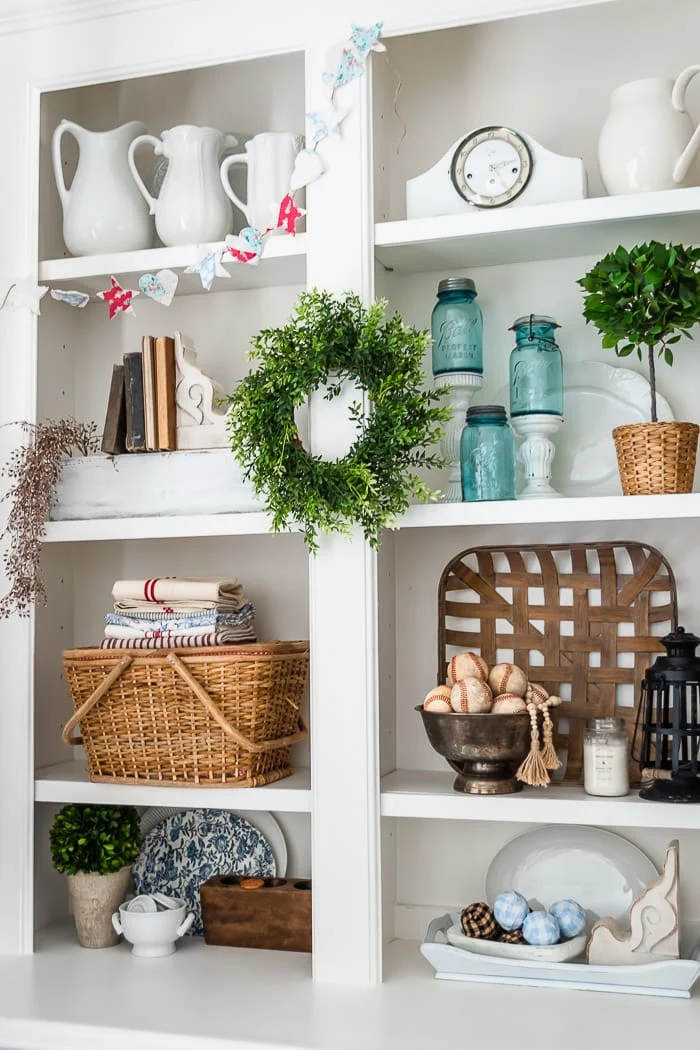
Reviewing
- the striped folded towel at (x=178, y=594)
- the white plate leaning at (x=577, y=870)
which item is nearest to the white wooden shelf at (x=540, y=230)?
the striped folded towel at (x=178, y=594)

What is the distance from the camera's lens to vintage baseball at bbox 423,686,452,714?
177 centimetres

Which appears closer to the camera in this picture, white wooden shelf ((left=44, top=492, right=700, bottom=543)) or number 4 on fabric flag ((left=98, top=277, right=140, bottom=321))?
white wooden shelf ((left=44, top=492, right=700, bottom=543))

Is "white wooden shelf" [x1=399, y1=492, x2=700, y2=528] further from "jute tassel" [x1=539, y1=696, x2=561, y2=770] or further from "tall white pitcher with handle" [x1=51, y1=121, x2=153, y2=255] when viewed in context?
"tall white pitcher with handle" [x1=51, y1=121, x2=153, y2=255]

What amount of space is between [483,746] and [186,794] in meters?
0.52

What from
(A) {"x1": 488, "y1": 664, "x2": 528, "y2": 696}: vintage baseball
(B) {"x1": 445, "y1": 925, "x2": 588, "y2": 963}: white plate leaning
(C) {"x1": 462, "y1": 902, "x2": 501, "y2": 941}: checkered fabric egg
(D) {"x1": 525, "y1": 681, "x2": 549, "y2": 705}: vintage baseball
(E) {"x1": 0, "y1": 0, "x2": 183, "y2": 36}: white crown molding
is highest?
(E) {"x1": 0, "y1": 0, "x2": 183, "y2": 36}: white crown molding

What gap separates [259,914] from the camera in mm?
1976

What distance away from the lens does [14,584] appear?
6.48ft

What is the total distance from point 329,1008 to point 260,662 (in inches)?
21.5

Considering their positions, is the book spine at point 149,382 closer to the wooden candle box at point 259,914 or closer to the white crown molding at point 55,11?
the white crown molding at point 55,11

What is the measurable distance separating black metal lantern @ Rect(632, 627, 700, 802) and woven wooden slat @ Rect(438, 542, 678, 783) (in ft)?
0.47

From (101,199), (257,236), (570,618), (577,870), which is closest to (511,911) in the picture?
(577,870)

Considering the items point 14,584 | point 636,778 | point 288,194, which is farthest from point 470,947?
point 288,194

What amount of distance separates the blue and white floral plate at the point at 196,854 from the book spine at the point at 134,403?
72 centimetres

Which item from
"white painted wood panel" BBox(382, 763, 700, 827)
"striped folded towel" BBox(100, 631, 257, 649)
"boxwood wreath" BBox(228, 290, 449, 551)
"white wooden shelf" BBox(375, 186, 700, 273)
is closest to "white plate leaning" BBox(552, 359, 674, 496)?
"white wooden shelf" BBox(375, 186, 700, 273)
